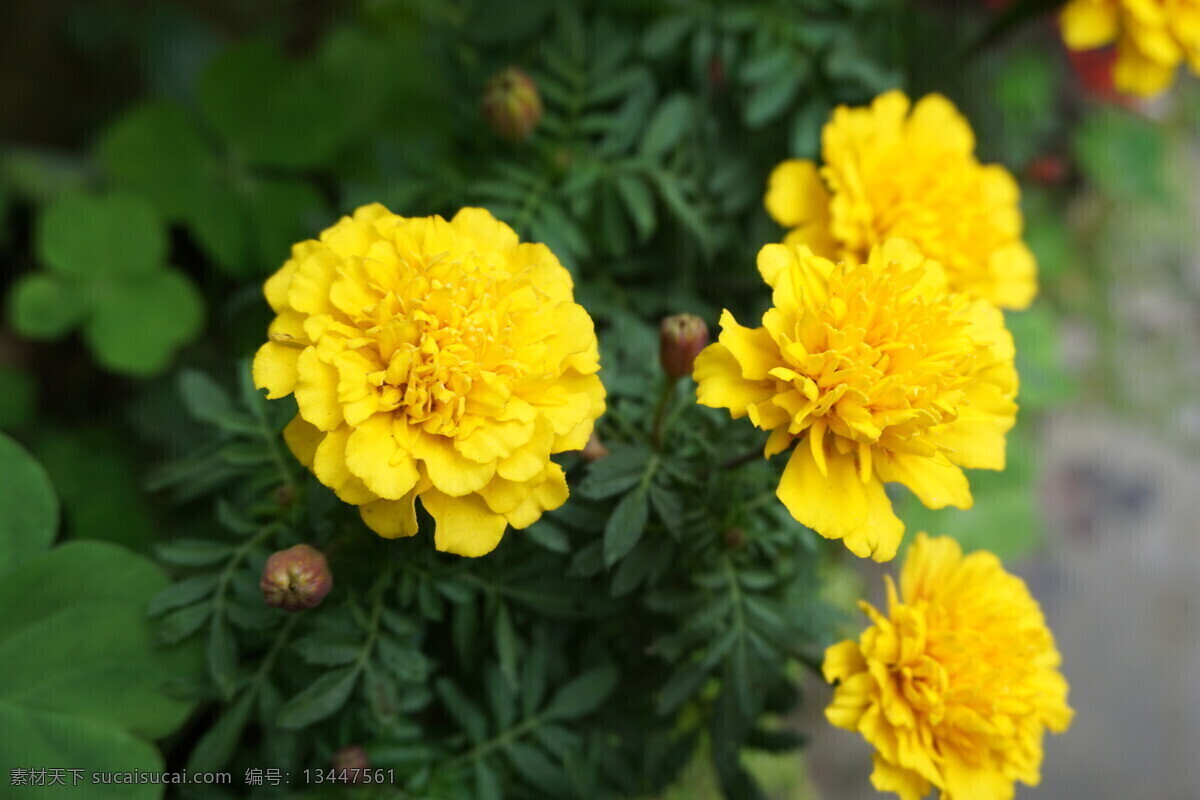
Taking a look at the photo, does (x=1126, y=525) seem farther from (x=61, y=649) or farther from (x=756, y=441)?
(x=61, y=649)

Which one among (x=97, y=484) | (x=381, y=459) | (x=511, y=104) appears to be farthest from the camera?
(x=97, y=484)

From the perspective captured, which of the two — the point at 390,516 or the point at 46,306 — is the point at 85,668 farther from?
the point at 46,306

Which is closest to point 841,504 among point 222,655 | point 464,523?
point 464,523

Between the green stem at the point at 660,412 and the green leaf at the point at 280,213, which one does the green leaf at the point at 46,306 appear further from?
the green stem at the point at 660,412

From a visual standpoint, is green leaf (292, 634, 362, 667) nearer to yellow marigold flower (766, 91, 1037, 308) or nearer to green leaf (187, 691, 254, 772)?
green leaf (187, 691, 254, 772)

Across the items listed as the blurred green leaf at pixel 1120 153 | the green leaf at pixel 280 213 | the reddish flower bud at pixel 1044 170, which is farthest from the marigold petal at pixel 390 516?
the blurred green leaf at pixel 1120 153

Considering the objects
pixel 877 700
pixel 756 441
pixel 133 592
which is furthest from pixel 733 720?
pixel 133 592

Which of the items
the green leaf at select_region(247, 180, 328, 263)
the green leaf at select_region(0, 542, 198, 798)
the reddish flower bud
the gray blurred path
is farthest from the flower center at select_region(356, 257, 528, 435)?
the reddish flower bud
